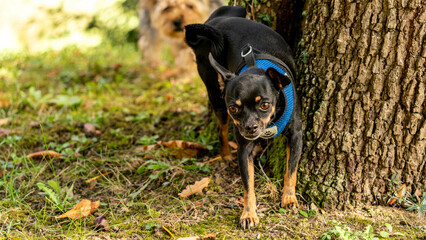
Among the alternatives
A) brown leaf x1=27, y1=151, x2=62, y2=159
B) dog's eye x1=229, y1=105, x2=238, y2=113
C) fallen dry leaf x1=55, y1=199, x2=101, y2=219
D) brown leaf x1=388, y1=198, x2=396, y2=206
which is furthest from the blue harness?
brown leaf x1=27, y1=151, x2=62, y2=159

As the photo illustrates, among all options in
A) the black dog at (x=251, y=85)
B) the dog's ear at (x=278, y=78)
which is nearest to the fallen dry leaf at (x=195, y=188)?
the black dog at (x=251, y=85)

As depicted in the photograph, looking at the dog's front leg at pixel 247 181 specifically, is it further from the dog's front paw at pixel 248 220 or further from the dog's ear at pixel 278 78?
the dog's ear at pixel 278 78

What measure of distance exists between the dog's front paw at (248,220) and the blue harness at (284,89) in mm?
520

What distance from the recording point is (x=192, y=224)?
2.61 meters

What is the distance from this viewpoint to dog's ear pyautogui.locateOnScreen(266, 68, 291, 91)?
2.39 metres

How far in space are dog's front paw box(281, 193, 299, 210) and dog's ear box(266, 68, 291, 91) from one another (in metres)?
0.77

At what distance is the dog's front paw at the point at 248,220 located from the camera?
255 cm

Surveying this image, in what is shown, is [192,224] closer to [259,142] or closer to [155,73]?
[259,142]

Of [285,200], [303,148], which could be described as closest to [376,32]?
[303,148]

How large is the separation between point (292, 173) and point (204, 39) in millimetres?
1225

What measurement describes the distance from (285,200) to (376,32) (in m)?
1.25

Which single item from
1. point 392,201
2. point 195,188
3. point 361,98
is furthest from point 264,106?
point 392,201

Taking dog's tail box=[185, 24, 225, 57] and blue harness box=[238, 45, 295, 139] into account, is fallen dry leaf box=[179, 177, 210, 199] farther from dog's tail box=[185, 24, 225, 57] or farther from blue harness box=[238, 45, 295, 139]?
dog's tail box=[185, 24, 225, 57]

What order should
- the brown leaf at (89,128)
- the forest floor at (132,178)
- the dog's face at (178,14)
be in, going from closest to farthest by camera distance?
the forest floor at (132,178), the brown leaf at (89,128), the dog's face at (178,14)
